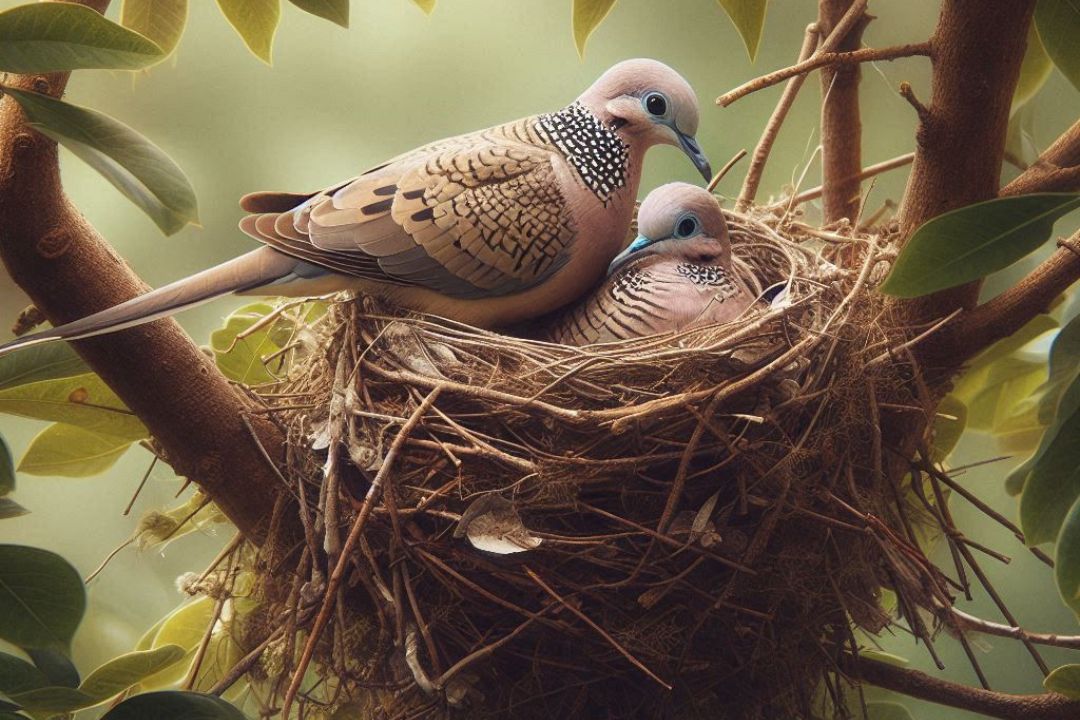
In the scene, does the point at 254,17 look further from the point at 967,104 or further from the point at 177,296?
the point at 967,104

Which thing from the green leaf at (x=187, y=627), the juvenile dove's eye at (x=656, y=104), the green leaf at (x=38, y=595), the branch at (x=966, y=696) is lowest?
the branch at (x=966, y=696)

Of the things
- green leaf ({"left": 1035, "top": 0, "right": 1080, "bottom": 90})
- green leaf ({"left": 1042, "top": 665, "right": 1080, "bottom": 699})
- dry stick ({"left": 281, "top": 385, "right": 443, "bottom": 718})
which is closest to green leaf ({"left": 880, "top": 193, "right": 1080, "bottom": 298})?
green leaf ({"left": 1035, "top": 0, "right": 1080, "bottom": 90})

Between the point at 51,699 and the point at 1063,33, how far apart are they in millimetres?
1053

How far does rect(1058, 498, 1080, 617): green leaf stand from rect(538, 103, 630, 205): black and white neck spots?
0.78 m

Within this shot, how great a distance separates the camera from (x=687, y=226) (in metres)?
1.51

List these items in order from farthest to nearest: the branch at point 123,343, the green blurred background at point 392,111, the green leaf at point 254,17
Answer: the green blurred background at point 392,111, the green leaf at point 254,17, the branch at point 123,343

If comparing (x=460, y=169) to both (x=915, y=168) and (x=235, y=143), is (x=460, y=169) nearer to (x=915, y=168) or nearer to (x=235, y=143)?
(x=915, y=168)

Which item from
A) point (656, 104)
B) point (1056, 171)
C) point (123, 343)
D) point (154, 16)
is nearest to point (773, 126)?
point (656, 104)

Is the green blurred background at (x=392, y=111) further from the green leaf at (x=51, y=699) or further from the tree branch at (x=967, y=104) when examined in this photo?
the green leaf at (x=51, y=699)

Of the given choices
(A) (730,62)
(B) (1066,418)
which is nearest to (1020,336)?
(B) (1066,418)

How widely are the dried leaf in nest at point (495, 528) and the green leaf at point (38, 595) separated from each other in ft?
1.26

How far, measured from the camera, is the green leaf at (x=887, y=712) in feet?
4.81

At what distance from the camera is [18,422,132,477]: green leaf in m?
1.31

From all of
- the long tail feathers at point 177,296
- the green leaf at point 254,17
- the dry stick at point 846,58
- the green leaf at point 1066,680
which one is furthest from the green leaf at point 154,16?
the green leaf at point 1066,680
